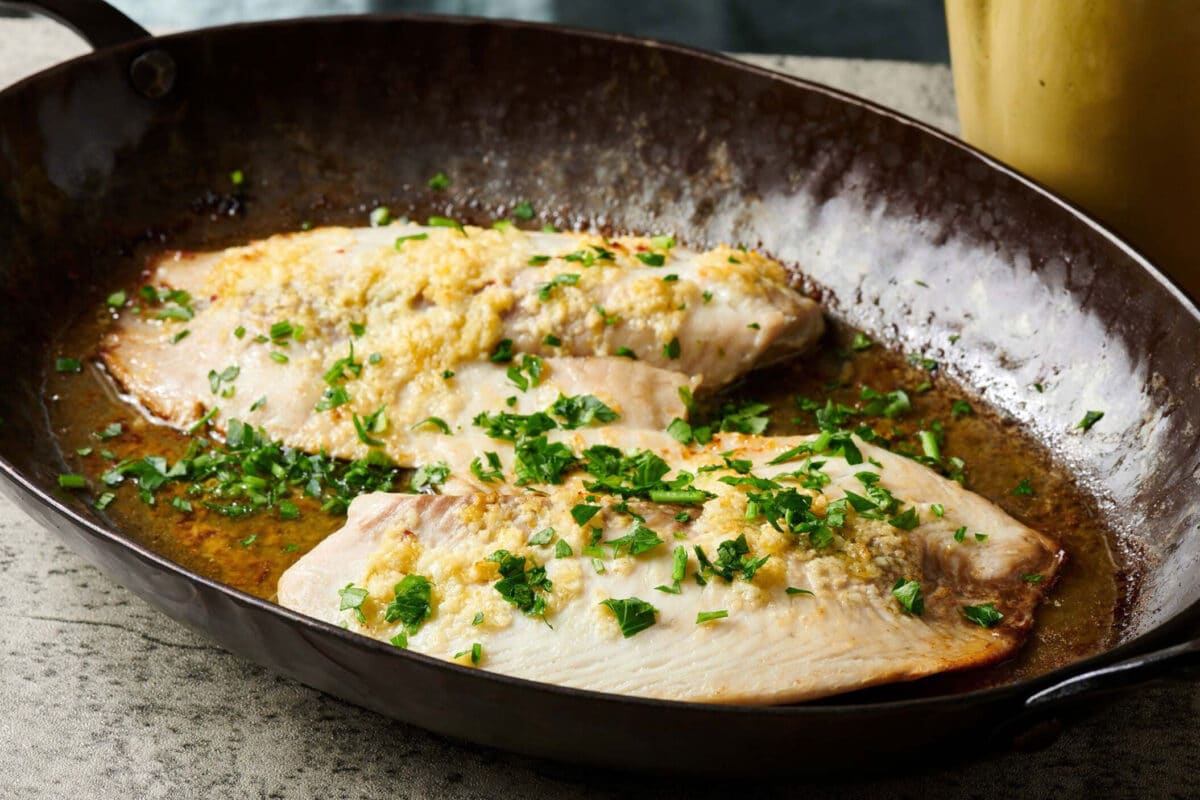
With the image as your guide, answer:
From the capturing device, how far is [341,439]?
2980mm

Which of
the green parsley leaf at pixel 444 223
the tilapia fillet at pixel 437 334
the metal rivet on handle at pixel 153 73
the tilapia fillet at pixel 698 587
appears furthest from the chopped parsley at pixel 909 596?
the metal rivet on handle at pixel 153 73

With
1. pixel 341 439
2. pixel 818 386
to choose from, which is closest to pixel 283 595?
pixel 341 439

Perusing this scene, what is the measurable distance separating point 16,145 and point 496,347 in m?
1.41

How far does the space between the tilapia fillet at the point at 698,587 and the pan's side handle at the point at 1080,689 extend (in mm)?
376

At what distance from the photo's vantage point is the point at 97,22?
3549mm

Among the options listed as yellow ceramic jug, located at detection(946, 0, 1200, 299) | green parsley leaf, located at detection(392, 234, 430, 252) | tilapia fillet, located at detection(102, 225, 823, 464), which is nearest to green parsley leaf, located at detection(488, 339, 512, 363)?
tilapia fillet, located at detection(102, 225, 823, 464)

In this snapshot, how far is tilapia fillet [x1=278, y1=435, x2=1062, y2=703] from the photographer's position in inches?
89.2

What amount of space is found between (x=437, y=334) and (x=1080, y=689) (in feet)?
5.59

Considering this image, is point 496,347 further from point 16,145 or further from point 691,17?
point 691,17

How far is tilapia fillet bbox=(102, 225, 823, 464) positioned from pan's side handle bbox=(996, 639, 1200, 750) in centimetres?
125

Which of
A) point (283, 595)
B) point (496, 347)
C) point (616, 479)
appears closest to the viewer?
point (283, 595)

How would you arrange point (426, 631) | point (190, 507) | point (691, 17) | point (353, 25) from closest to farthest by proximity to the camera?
point (426, 631), point (190, 507), point (353, 25), point (691, 17)

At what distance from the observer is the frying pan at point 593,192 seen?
9.53ft

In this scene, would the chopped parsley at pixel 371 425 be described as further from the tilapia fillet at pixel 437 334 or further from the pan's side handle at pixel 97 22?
the pan's side handle at pixel 97 22
